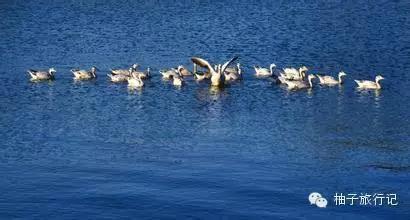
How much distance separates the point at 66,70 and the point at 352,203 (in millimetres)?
27475

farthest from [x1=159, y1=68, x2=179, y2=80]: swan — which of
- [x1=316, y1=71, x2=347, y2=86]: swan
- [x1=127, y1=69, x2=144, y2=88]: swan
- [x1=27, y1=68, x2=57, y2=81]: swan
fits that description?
[x1=316, y1=71, x2=347, y2=86]: swan

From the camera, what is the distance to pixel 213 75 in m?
54.3

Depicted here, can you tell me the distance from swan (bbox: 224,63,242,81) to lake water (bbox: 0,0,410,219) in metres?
0.65

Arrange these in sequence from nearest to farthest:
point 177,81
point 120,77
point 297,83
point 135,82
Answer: point 297,83
point 135,82
point 177,81
point 120,77

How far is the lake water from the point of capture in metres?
34.9

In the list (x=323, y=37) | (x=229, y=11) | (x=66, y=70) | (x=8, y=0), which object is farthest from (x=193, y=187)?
(x=8, y=0)

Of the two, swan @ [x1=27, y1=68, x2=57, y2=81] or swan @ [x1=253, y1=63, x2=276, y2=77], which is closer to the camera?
swan @ [x1=27, y1=68, x2=57, y2=81]

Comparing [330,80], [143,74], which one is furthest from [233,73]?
[330,80]

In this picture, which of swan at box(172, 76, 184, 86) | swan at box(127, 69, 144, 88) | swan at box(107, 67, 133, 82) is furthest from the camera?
swan at box(107, 67, 133, 82)

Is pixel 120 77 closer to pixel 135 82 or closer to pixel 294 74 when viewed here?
pixel 135 82

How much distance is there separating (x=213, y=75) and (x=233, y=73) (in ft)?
6.65

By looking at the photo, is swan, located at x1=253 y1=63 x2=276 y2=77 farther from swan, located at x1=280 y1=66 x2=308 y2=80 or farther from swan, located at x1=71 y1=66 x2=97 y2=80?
swan, located at x1=71 y1=66 x2=97 y2=80

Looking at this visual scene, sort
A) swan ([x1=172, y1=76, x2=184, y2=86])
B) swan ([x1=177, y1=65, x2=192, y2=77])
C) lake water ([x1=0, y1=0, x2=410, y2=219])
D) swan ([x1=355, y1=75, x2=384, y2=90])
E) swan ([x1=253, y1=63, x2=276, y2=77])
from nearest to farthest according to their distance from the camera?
lake water ([x1=0, y1=0, x2=410, y2=219]) < swan ([x1=355, y1=75, x2=384, y2=90]) < swan ([x1=172, y1=76, x2=184, y2=86]) < swan ([x1=177, y1=65, x2=192, y2=77]) < swan ([x1=253, y1=63, x2=276, y2=77])

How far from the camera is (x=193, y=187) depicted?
3594cm
